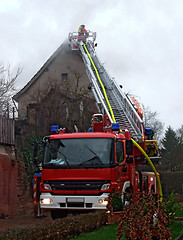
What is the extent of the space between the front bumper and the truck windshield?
840 mm

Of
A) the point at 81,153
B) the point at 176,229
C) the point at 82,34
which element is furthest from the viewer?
the point at 82,34

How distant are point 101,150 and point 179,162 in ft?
93.2

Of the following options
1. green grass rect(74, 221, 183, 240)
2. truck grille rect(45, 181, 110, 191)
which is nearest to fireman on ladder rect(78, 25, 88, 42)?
truck grille rect(45, 181, 110, 191)

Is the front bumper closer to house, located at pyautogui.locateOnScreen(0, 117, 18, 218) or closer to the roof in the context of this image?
house, located at pyautogui.locateOnScreen(0, 117, 18, 218)

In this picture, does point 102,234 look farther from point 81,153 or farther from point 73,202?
point 81,153

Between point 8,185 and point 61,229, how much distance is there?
21.3ft

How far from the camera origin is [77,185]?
1088 cm

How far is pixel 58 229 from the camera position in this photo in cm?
766

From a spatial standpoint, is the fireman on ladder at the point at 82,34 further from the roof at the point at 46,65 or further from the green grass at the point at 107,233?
the green grass at the point at 107,233

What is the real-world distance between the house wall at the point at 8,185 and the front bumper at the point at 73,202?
2.73m

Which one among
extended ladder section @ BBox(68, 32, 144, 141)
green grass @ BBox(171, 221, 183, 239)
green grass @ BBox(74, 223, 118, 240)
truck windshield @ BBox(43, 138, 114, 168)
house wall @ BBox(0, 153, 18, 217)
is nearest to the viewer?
green grass @ BBox(74, 223, 118, 240)

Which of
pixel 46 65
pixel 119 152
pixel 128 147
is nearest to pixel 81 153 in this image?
pixel 119 152

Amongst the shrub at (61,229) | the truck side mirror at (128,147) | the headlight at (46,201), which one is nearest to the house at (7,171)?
the headlight at (46,201)

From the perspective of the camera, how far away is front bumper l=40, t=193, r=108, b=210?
35.0ft
